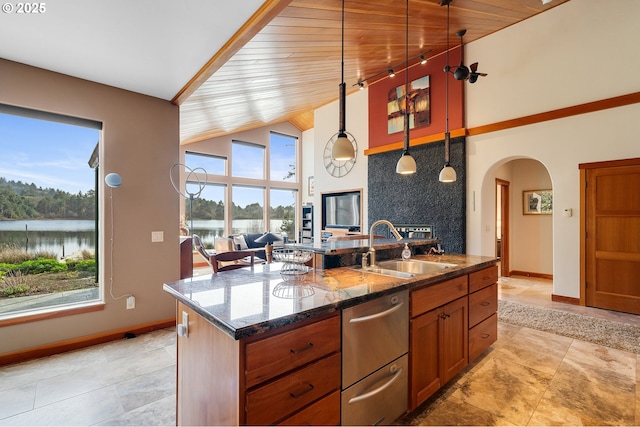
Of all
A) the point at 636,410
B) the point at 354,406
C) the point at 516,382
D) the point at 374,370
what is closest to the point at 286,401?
the point at 354,406

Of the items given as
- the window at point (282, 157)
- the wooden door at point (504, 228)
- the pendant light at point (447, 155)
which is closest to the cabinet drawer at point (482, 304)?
the pendant light at point (447, 155)

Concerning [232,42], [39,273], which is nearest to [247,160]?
[39,273]

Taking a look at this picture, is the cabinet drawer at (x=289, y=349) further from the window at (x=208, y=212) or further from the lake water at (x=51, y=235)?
the window at (x=208, y=212)

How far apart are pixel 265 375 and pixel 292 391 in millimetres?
155

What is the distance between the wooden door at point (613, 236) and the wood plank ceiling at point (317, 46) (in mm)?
2474

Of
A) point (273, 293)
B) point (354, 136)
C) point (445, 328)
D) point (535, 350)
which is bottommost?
point (535, 350)

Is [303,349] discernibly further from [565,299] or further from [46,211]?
[565,299]

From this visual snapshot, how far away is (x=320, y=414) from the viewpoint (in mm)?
→ 1250

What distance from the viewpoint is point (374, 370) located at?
1.50m

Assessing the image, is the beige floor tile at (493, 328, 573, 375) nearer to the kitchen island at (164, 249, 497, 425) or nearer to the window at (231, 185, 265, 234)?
the kitchen island at (164, 249, 497, 425)

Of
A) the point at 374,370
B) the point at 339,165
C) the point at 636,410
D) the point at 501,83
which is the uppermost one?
the point at 501,83

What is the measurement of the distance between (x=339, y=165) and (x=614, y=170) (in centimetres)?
469

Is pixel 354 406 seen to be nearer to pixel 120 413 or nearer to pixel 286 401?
pixel 286 401

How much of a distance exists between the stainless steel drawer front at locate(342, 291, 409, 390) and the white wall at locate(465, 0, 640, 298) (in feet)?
12.3
